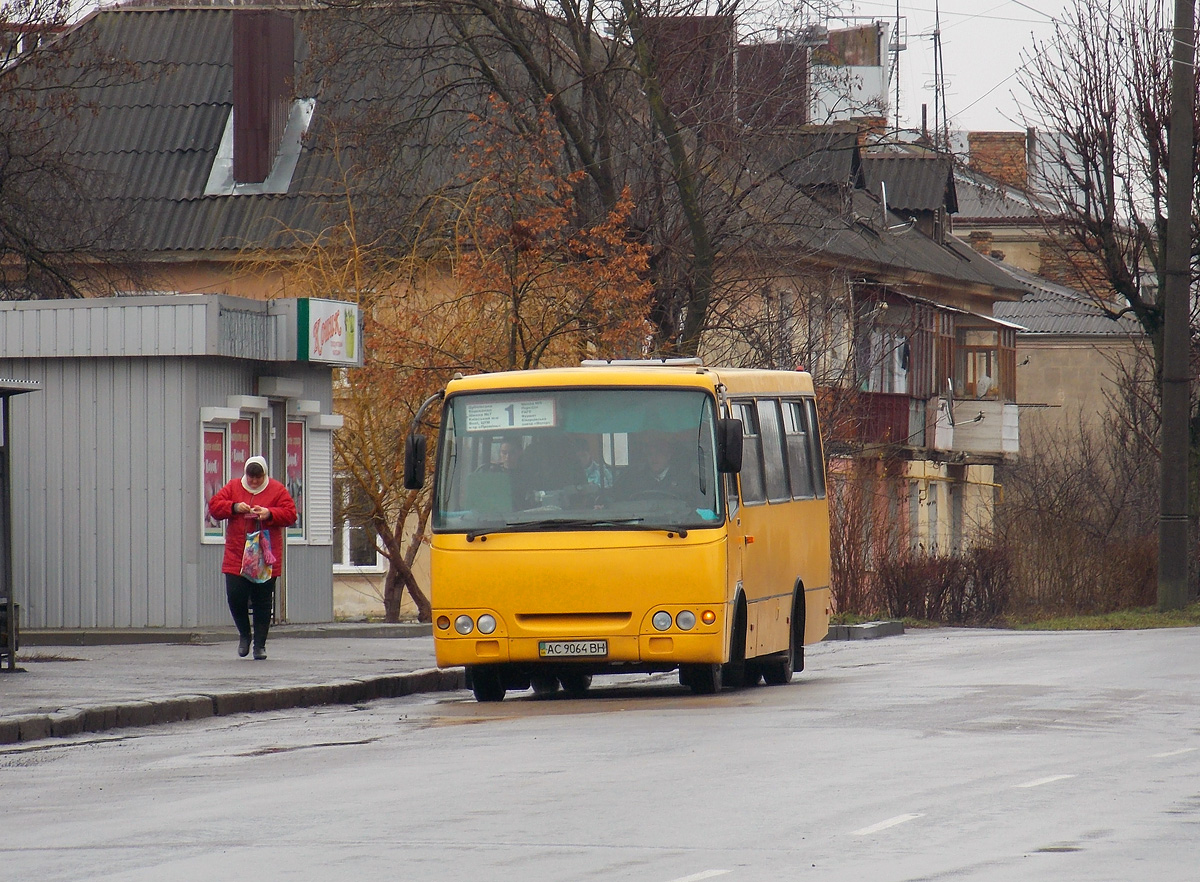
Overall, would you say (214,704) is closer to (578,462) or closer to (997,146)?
(578,462)

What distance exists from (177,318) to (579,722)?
11.1 meters

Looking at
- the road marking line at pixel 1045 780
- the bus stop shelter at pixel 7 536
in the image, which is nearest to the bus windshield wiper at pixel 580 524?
the bus stop shelter at pixel 7 536

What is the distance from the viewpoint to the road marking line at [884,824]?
8.54 meters

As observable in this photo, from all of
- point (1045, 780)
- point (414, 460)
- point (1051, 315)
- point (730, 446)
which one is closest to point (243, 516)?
point (414, 460)

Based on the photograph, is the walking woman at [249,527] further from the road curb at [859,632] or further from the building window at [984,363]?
the building window at [984,363]

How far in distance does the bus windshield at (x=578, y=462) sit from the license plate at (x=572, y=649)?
86 centimetres

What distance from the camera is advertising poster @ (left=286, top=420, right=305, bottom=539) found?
25.9m

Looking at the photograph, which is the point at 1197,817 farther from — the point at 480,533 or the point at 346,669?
the point at 346,669

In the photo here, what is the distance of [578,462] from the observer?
16734 millimetres

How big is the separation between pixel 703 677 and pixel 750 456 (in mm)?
2062

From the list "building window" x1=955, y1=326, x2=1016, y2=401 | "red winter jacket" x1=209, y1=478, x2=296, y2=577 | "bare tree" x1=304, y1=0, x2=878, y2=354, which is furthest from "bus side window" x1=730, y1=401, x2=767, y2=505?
"building window" x1=955, y1=326, x2=1016, y2=401

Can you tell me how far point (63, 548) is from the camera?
23766mm

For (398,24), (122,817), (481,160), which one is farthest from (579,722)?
(398,24)

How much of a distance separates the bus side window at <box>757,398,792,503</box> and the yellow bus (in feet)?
2.79
